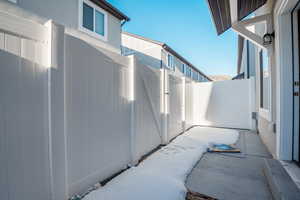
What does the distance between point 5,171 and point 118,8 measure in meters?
7.09

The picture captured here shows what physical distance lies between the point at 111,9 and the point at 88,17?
117cm

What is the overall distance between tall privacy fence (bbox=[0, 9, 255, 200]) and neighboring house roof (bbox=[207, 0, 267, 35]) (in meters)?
1.99

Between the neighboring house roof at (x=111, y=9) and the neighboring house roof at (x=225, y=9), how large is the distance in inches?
170

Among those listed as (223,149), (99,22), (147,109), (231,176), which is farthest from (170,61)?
(231,176)

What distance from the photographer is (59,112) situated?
Result: 1.56m

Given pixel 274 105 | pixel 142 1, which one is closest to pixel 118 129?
pixel 274 105

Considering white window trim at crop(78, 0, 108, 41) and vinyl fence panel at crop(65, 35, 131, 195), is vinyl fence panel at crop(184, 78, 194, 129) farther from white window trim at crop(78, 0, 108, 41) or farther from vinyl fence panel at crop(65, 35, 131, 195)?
white window trim at crop(78, 0, 108, 41)

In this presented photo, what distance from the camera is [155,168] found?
2580 mm

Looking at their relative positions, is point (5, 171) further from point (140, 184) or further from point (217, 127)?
point (217, 127)

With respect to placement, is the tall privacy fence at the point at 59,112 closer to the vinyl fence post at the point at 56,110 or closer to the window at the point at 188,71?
the vinyl fence post at the point at 56,110

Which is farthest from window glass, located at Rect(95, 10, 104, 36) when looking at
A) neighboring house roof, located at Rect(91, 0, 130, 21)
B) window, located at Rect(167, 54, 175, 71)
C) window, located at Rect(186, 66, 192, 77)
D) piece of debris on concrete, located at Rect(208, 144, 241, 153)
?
window, located at Rect(186, 66, 192, 77)

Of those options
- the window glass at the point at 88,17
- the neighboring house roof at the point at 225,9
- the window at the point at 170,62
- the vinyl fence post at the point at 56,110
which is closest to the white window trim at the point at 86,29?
the window glass at the point at 88,17

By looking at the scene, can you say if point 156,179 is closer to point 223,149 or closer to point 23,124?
point 23,124

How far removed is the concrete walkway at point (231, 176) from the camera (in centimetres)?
195
